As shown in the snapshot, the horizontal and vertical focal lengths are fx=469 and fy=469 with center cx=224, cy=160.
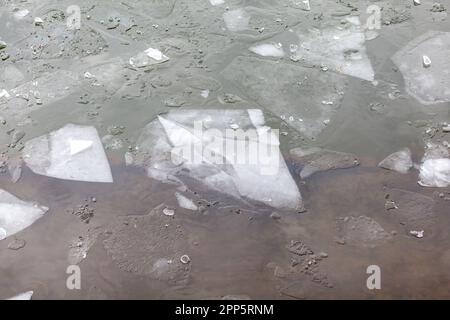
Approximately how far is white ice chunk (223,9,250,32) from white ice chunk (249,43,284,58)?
280mm

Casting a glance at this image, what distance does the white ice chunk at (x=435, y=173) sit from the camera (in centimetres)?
283

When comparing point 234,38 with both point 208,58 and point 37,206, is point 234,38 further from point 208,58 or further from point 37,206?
point 37,206

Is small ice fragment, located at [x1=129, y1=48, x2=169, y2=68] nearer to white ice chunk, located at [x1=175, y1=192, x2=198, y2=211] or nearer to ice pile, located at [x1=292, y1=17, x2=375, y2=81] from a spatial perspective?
ice pile, located at [x1=292, y1=17, x2=375, y2=81]

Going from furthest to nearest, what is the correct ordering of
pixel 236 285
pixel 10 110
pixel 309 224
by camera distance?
pixel 10 110
pixel 309 224
pixel 236 285

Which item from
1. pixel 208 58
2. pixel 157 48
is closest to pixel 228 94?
pixel 208 58

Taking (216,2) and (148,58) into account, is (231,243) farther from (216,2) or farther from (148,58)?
(216,2)

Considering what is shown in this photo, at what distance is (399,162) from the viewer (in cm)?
294

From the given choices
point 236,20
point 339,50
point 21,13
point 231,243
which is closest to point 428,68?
point 339,50

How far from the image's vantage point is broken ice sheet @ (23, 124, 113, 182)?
2957mm

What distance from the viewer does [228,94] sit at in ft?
11.1

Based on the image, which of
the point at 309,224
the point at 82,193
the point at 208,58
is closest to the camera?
the point at 309,224

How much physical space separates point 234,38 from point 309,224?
183 centimetres

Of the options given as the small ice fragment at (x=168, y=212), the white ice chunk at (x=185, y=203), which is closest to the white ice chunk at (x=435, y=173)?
the white ice chunk at (x=185, y=203)

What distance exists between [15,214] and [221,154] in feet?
4.22
